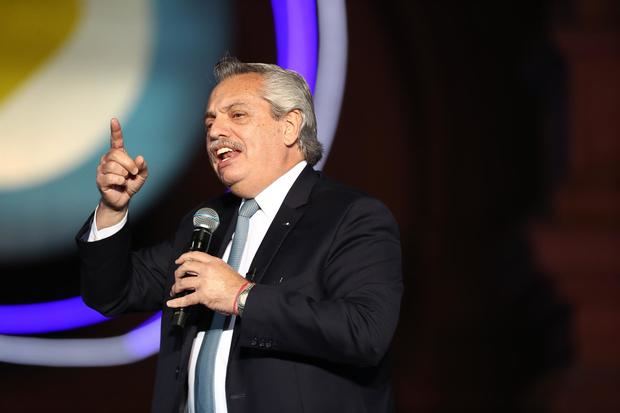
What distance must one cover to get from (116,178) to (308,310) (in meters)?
0.49

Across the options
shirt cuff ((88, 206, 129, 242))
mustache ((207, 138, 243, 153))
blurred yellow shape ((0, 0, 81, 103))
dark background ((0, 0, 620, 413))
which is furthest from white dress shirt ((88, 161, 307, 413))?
blurred yellow shape ((0, 0, 81, 103))

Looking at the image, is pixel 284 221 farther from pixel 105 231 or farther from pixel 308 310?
pixel 105 231

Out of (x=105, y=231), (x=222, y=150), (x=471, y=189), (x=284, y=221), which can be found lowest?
(x=471, y=189)

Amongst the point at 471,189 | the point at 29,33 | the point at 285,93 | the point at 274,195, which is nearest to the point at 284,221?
the point at 274,195

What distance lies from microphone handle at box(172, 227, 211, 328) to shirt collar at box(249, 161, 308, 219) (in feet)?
0.51

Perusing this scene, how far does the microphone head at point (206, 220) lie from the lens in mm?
1986

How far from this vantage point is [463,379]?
4.59 meters

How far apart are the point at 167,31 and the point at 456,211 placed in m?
1.54

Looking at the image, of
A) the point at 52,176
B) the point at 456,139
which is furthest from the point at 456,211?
the point at 52,176

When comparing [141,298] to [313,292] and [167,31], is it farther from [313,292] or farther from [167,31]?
[167,31]

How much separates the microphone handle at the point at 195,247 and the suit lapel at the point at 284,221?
4.0 inches

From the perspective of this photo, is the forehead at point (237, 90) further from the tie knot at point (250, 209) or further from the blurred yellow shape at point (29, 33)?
the blurred yellow shape at point (29, 33)

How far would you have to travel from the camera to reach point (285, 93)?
2.14m

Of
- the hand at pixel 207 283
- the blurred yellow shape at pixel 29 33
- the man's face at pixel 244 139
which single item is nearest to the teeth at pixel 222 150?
the man's face at pixel 244 139
